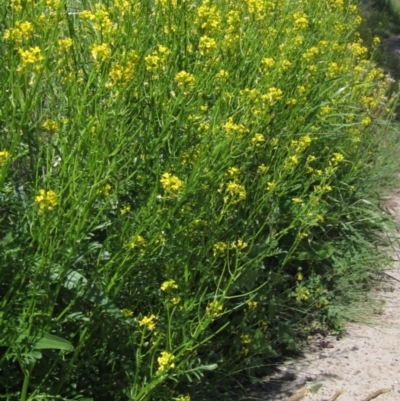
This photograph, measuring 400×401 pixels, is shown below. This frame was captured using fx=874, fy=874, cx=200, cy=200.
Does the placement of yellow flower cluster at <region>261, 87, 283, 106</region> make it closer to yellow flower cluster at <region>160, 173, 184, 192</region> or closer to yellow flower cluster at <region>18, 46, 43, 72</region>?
yellow flower cluster at <region>160, 173, 184, 192</region>

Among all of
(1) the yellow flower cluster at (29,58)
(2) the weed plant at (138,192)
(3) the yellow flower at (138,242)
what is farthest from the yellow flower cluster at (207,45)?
(1) the yellow flower cluster at (29,58)

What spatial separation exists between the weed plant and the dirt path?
13 cm

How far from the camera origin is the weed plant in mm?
2260

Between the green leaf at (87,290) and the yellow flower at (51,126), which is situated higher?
the yellow flower at (51,126)

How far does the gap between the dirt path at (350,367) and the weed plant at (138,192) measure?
0.13 metres

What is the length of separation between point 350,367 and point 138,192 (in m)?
1.58

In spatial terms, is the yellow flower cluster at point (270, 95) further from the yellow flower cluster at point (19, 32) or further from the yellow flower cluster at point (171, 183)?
the yellow flower cluster at point (19, 32)

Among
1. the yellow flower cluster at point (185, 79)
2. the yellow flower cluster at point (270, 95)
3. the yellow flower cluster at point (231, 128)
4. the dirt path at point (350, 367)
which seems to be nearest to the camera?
the yellow flower cluster at point (185, 79)

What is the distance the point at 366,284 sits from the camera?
4.61m

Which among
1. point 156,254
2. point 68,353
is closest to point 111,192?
point 156,254

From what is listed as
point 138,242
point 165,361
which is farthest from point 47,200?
point 165,361

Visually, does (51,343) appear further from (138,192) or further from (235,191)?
(235,191)

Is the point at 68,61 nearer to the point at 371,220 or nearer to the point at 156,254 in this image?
the point at 156,254

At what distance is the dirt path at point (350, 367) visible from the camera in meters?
3.56
